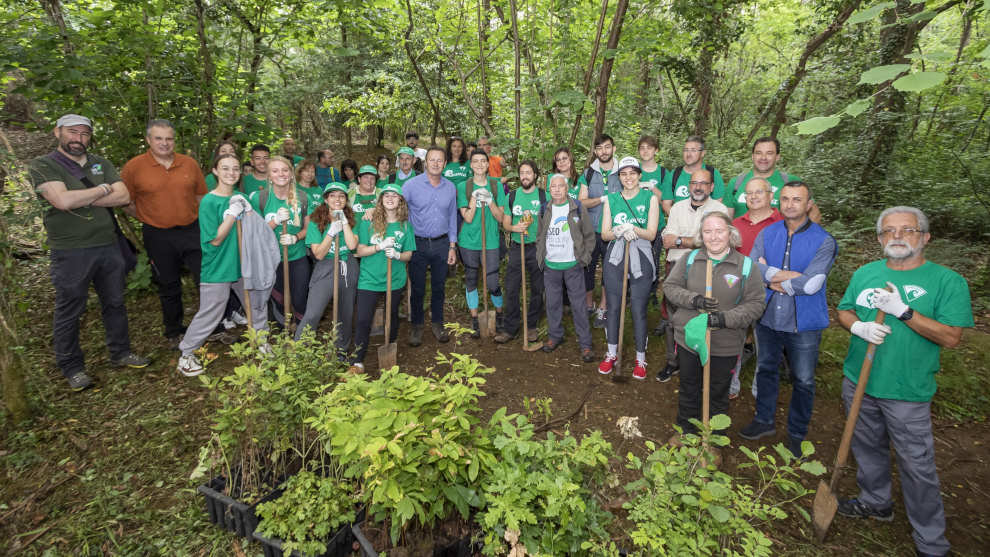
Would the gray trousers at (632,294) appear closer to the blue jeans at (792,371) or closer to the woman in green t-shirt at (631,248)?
the woman in green t-shirt at (631,248)

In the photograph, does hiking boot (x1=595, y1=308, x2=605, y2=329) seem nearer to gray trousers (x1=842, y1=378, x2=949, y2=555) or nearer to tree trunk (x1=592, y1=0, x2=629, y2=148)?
tree trunk (x1=592, y1=0, x2=629, y2=148)

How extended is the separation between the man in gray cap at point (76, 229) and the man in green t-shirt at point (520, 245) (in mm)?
4297

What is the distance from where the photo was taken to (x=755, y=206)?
4.10m

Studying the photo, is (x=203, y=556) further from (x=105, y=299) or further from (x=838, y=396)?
(x=838, y=396)

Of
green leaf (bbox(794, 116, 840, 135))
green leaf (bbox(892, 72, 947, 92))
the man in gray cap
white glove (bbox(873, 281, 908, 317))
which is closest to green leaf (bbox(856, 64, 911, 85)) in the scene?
green leaf (bbox(892, 72, 947, 92))

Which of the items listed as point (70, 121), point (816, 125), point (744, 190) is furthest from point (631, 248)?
point (70, 121)

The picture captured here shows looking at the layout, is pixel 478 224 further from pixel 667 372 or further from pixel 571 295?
pixel 667 372

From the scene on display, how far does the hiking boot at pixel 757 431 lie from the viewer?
405 cm

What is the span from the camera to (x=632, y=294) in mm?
4848

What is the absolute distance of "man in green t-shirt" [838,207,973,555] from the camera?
8.98 feet

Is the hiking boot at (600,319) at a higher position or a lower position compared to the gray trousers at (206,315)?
lower

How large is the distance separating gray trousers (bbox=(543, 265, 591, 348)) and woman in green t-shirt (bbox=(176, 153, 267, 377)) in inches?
141

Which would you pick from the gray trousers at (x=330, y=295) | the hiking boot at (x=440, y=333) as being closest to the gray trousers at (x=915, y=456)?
the hiking boot at (x=440, y=333)

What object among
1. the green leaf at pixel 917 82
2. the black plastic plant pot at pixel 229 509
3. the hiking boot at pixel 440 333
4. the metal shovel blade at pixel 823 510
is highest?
the green leaf at pixel 917 82
